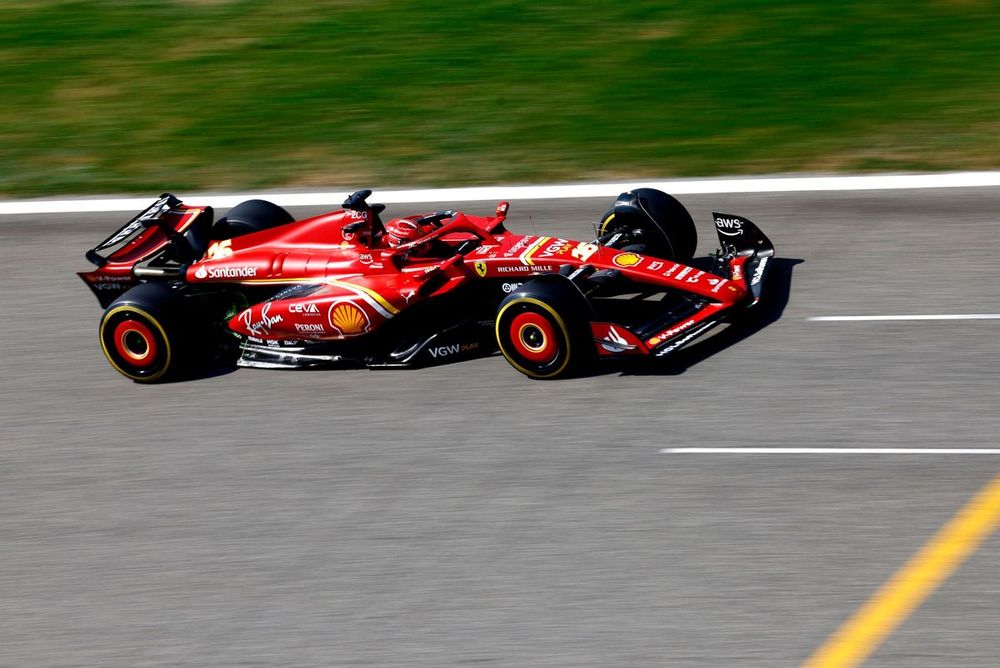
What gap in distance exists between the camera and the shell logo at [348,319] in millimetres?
9359

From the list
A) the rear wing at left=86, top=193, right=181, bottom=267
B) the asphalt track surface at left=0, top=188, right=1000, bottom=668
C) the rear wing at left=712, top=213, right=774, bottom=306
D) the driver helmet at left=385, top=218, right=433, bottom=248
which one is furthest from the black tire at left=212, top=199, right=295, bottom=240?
the rear wing at left=712, top=213, right=774, bottom=306

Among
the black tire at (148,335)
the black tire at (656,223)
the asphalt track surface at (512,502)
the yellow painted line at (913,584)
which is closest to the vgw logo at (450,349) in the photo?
the asphalt track surface at (512,502)

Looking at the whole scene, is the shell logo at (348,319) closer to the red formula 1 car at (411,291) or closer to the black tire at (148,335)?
the red formula 1 car at (411,291)

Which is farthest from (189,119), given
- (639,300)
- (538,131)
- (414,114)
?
(639,300)

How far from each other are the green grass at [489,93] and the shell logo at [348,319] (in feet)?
17.9

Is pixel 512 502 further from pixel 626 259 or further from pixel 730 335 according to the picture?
pixel 730 335

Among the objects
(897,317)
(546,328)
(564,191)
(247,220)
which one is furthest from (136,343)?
(897,317)

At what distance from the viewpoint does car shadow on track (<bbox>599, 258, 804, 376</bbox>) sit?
9188 millimetres

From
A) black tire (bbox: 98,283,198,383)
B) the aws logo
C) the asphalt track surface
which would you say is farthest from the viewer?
the aws logo

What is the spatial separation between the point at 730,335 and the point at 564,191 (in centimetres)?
447

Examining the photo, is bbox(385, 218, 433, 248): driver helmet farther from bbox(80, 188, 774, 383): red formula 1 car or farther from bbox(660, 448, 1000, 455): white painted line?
bbox(660, 448, 1000, 455): white painted line

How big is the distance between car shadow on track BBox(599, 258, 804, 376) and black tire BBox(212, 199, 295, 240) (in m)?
3.33

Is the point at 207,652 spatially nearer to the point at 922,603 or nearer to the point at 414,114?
the point at 922,603

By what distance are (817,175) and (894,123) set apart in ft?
6.30
